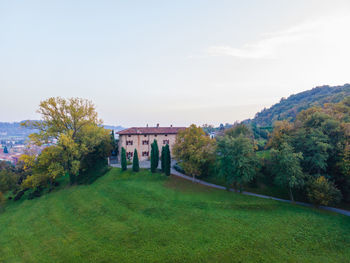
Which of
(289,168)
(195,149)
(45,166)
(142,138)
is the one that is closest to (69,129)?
(45,166)

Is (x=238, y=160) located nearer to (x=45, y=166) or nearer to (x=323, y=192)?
(x=323, y=192)

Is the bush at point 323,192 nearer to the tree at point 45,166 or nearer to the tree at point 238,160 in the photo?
the tree at point 238,160

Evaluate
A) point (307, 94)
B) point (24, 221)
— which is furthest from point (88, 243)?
point (307, 94)

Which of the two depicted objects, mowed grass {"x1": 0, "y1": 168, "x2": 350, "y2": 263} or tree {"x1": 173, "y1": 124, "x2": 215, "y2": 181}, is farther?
tree {"x1": 173, "y1": 124, "x2": 215, "y2": 181}

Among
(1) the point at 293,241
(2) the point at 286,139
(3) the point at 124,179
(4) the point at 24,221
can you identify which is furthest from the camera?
(3) the point at 124,179

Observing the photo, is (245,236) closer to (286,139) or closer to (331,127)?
(286,139)

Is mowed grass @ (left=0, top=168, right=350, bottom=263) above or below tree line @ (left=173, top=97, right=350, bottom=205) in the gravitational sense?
below

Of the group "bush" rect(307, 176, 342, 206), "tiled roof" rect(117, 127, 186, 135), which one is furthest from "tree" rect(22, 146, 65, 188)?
"bush" rect(307, 176, 342, 206)

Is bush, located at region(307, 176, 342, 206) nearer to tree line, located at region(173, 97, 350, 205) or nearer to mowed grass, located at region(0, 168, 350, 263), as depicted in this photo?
tree line, located at region(173, 97, 350, 205)
